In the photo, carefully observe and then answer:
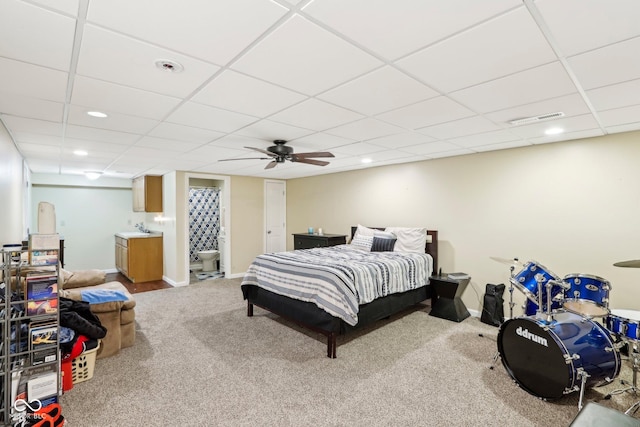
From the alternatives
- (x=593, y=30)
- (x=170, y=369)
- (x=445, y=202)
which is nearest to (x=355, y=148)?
(x=445, y=202)

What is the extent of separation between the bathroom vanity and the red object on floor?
4.00m

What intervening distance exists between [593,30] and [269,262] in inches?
136

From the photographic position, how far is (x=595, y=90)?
2.08 meters

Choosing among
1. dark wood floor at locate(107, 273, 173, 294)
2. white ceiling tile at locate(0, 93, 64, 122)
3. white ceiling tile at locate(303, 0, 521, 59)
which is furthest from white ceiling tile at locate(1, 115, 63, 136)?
dark wood floor at locate(107, 273, 173, 294)

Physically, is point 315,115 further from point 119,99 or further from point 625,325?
point 625,325

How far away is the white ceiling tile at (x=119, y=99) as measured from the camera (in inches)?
78.7

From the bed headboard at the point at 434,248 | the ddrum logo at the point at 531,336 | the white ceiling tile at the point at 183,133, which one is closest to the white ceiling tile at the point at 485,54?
the ddrum logo at the point at 531,336

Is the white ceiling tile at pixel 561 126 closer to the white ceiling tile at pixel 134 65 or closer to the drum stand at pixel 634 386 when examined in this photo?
the drum stand at pixel 634 386

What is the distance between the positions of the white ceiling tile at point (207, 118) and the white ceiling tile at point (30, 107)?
2.68 ft

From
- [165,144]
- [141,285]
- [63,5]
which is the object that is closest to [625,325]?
[63,5]

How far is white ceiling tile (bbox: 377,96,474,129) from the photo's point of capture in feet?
7.76

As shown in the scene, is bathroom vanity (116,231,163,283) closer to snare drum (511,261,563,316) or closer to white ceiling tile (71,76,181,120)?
white ceiling tile (71,76,181,120)

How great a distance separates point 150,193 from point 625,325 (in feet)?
24.1

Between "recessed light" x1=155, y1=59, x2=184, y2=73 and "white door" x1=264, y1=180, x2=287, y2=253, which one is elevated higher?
"recessed light" x1=155, y1=59, x2=184, y2=73
